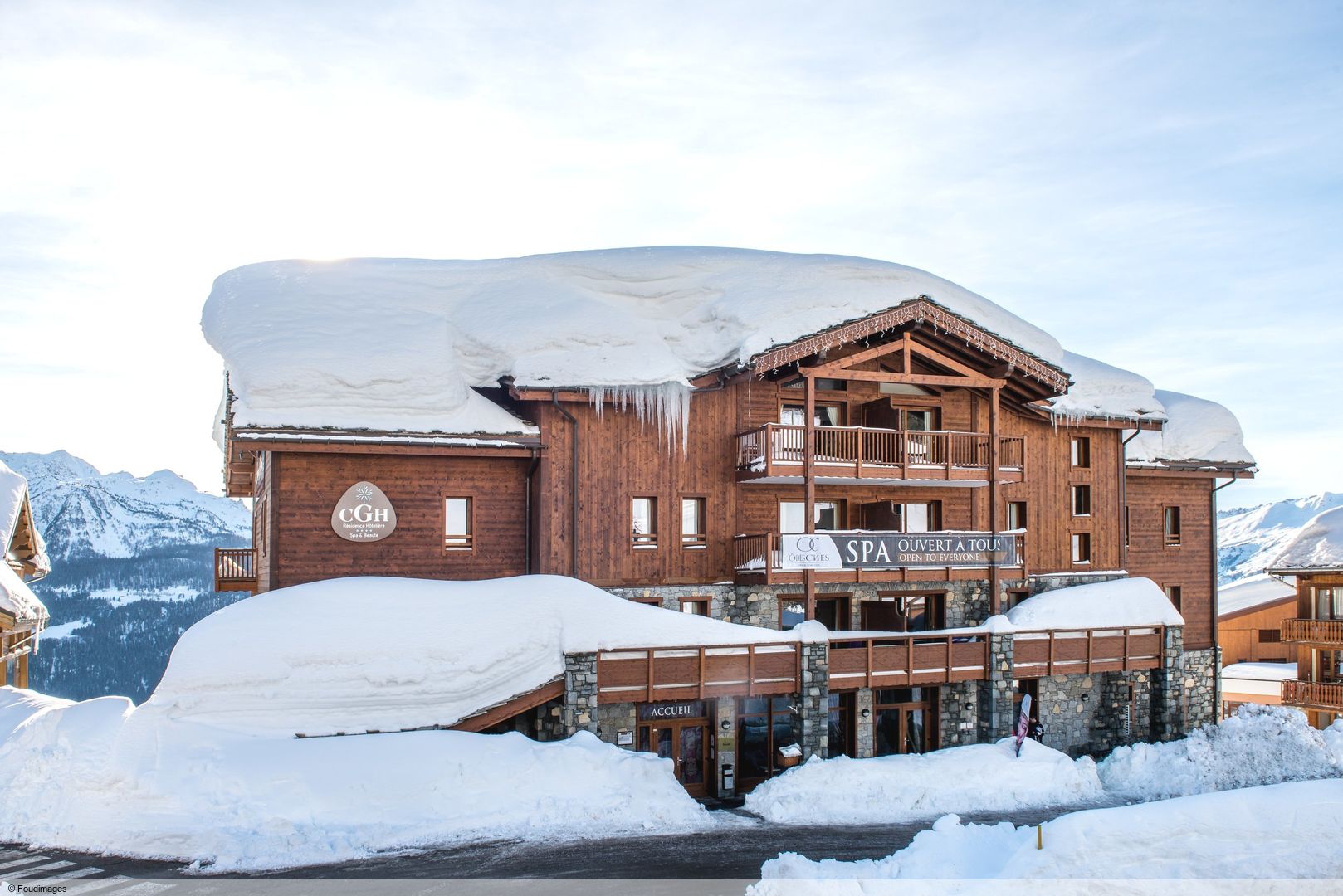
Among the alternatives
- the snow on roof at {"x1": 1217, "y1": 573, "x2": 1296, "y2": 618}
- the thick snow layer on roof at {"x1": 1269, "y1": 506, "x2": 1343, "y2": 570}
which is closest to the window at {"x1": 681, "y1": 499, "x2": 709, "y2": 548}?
the thick snow layer on roof at {"x1": 1269, "y1": 506, "x2": 1343, "y2": 570}

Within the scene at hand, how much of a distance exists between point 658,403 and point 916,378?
19.5 ft

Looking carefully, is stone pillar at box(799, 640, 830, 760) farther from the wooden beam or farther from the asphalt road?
the wooden beam

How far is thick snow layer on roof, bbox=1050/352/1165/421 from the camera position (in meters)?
26.8

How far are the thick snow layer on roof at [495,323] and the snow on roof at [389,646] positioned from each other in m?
3.67

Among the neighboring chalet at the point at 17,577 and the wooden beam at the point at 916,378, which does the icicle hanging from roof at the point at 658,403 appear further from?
the neighboring chalet at the point at 17,577

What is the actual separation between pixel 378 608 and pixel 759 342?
9514mm

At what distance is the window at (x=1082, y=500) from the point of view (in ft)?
90.2

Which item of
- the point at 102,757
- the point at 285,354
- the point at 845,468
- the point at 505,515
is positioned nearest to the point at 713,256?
the point at 845,468

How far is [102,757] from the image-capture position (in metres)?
14.3

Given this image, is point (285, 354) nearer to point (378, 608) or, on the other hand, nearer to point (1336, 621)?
point (378, 608)

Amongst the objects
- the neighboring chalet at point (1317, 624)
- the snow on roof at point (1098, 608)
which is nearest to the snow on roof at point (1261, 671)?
the neighboring chalet at point (1317, 624)

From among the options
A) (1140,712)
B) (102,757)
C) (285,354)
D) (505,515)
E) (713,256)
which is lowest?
(1140,712)

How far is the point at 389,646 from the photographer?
57.0 feet

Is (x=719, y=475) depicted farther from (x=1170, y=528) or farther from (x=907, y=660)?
(x=1170, y=528)
